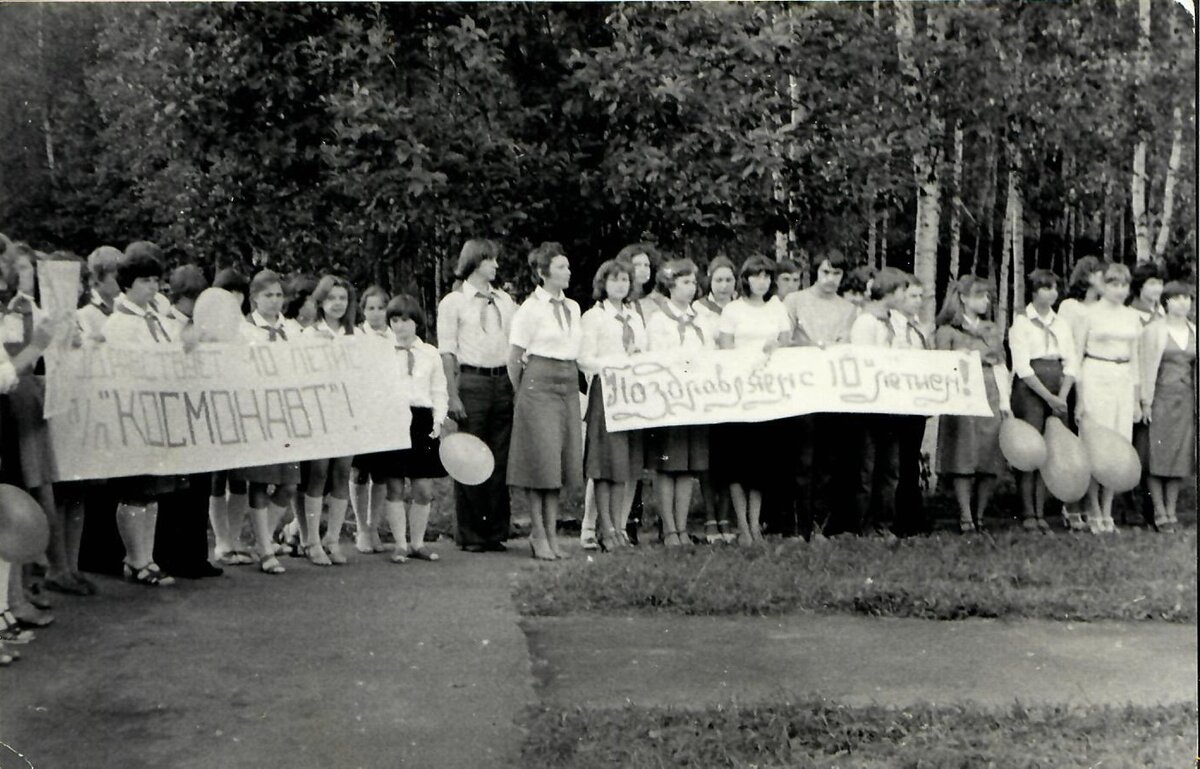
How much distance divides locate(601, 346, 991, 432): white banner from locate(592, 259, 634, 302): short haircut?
0.42m

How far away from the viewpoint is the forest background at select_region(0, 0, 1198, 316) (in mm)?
6328

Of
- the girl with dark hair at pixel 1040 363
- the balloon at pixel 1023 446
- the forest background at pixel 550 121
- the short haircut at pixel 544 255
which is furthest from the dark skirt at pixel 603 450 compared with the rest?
the girl with dark hair at pixel 1040 363

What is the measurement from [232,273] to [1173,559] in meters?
5.31

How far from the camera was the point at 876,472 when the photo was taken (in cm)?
834

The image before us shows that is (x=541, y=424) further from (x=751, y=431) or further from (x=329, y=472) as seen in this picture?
(x=751, y=431)

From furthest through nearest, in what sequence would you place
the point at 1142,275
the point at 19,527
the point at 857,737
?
the point at 1142,275 → the point at 19,527 → the point at 857,737

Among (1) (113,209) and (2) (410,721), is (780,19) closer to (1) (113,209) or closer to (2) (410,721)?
(1) (113,209)

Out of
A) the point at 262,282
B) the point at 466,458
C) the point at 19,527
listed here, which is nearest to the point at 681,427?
the point at 466,458

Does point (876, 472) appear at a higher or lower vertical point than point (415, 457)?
lower

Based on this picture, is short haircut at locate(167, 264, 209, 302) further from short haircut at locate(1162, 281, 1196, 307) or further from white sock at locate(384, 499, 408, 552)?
short haircut at locate(1162, 281, 1196, 307)

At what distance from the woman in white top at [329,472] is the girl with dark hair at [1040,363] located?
4197 millimetres

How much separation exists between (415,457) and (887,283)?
3108 millimetres

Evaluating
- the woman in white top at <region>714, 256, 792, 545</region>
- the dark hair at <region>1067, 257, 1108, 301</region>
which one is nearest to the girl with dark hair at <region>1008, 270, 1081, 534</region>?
the dark hair at <region>1067, 257, 1108, 301</region>

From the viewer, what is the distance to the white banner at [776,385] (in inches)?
310
